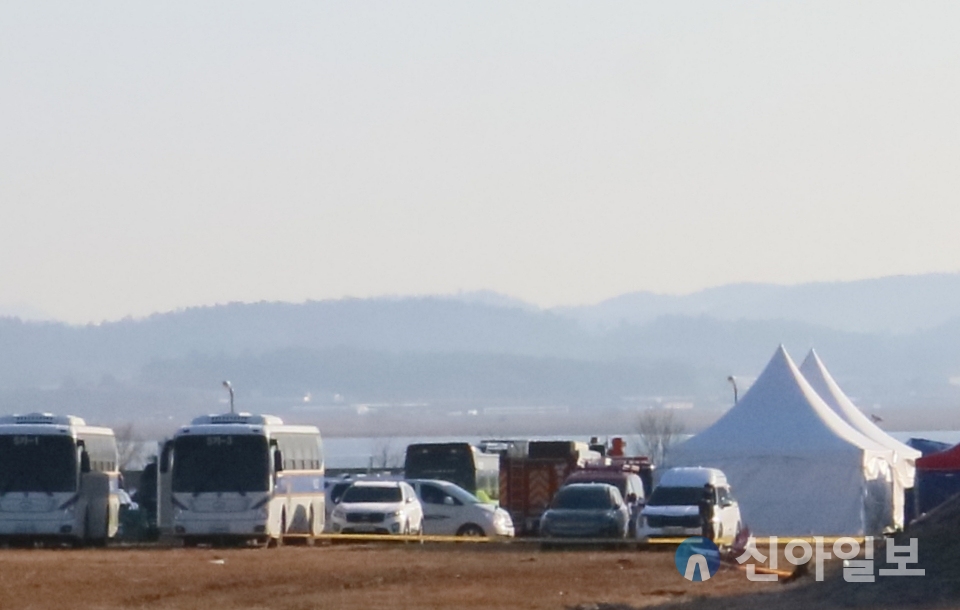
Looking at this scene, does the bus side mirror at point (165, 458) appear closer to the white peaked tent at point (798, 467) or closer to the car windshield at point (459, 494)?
the car windshield at point (459, 494)

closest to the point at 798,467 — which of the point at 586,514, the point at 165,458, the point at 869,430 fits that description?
the point at 869,430

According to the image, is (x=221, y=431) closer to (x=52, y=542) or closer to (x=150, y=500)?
(x=52, y=542)

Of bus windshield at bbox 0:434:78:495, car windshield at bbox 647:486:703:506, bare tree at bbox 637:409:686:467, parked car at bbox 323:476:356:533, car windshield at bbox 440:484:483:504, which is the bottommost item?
bare tree at bbox 637:409:686:467

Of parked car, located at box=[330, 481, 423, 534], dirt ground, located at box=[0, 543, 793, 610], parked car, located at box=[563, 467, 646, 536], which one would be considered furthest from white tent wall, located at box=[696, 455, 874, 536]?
dirt ground, located at box=[0, 543, 793, 610]

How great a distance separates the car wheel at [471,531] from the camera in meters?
39.5

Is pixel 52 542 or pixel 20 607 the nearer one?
pixel 20 607

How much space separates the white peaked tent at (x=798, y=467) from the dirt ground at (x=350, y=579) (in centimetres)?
1029

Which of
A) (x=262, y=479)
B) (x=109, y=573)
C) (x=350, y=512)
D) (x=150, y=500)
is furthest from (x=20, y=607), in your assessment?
(x=150, y=500)

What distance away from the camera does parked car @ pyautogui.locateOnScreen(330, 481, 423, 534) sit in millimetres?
37750

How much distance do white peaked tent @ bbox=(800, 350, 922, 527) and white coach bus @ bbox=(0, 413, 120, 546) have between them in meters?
20.4

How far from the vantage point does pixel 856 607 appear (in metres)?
19.2

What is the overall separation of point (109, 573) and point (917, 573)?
1242cm

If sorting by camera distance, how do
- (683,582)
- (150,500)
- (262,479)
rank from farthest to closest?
(150,500) → (262,479) → (683,582)

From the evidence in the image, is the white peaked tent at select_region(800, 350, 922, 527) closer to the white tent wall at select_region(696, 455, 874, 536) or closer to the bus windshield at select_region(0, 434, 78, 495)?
the white tent wall at select_region(696, 455, 874, 536)
